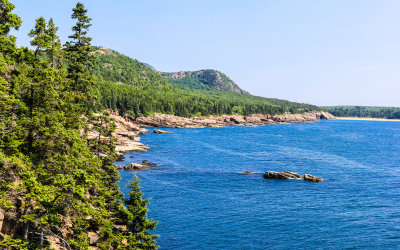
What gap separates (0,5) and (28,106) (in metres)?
12.7

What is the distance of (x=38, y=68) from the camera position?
3083cm

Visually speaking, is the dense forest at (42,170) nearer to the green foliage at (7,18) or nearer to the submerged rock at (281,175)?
the green foliage at (7,18)

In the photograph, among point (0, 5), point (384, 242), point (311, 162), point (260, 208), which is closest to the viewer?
point (0, 5)

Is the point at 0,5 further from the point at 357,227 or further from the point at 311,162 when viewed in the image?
the point at 311,162

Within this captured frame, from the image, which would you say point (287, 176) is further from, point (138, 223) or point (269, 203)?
point (138, 223)

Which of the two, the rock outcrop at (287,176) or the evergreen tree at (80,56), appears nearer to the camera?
the evergreen tree at (80,56)

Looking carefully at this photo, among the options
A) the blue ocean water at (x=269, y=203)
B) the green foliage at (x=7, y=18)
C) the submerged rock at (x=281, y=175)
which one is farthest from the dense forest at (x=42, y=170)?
the submerged rock at (x=281, y=175)

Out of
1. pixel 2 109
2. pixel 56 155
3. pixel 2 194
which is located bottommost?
pixel 2 194

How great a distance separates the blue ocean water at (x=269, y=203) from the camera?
4466cm

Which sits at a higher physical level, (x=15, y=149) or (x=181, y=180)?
(x=15, y=149)

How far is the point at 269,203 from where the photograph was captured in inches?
2350

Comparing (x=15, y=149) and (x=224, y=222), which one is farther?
(x=224, y=222)

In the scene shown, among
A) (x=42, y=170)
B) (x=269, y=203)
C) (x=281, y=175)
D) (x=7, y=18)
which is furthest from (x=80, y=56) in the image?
(x=281, y=175)

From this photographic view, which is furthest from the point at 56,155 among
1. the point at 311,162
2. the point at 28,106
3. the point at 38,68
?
the point at 311,162
